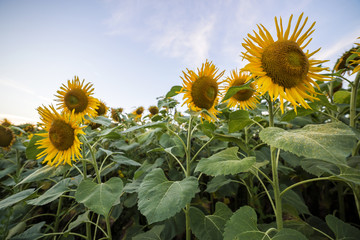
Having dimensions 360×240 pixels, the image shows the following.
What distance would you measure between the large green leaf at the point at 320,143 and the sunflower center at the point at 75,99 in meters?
2.26

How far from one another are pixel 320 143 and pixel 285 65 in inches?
19.3

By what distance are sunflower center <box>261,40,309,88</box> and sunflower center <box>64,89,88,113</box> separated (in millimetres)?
2153

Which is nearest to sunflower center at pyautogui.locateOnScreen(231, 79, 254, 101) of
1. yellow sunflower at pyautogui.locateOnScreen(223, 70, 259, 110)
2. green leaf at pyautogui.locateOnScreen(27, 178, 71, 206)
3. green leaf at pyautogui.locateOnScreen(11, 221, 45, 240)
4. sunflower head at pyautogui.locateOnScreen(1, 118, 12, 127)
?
yellow sunflower at pyautogui.locateOnScreen(223, 70, 259, 110)

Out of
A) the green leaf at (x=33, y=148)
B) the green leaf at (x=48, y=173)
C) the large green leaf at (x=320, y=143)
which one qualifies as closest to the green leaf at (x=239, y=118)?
the large green leaf at (x=320, y=143)

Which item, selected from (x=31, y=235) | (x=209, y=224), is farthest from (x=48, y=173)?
(x=209, y=224)

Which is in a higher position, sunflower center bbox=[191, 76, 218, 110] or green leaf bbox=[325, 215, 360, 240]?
sunflower center bbox=[191, 76, 218, 110]

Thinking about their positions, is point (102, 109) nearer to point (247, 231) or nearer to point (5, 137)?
point (5, 137)

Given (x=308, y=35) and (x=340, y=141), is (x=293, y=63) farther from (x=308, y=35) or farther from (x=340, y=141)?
(x=340, y=141)

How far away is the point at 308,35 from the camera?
1.09 meters

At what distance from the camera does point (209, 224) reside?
124cm

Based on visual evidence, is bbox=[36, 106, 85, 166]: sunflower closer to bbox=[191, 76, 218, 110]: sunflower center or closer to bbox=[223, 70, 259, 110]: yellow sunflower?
bbox=[191, 76, 218, 110]: sunflower center

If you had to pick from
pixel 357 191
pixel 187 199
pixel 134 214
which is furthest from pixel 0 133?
pixel 357 191

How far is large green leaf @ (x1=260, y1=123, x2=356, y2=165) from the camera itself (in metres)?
0.63

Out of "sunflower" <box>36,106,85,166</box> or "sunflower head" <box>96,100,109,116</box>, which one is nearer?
"sunflower" <box>36,106,85,166</box>
